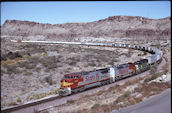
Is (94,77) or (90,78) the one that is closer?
(90,78)

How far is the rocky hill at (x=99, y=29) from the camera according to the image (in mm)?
138712

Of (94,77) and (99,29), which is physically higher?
(99,29)

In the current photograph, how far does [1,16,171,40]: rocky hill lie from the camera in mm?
138712

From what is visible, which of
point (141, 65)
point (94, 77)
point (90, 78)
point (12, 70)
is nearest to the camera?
point (90, 78)

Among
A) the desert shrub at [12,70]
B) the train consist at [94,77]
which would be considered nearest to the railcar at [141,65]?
the train consist at [94,77]

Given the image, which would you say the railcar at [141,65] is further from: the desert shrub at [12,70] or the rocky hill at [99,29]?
the rocky hill at [99,29]

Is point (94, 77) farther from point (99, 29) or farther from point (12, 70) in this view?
point (99, 29)

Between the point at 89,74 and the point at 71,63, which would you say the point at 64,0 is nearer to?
the point at 89,74

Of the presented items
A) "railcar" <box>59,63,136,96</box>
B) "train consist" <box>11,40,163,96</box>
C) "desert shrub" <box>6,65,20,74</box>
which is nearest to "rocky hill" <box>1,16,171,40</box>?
"train consist" <box>11,40,163,96</box>

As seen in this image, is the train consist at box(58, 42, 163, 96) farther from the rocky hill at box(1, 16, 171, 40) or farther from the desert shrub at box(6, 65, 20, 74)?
the rocky hill at box(1, 16, 171, 40)

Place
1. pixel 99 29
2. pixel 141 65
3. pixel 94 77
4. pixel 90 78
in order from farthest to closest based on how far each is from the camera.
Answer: pixel 99 29 < pixel 141 65 < pixel 94 77 < pixel 90 78

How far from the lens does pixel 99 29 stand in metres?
158

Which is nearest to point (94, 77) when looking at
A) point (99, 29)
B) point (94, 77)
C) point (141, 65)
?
point (94, 77)

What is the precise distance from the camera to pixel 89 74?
2006 cm
